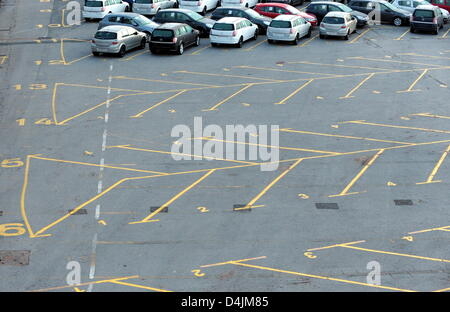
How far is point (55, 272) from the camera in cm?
1934

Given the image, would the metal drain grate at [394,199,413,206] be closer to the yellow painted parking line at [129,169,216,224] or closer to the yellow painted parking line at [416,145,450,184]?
the yellow painted parking line at [416,145,450,184]

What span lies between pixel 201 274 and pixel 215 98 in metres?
15.0

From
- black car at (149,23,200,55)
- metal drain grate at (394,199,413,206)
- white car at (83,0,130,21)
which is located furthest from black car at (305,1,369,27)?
metal drain grate at (394,199,413,206)

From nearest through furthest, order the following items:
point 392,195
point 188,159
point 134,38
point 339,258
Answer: point 339,258 < point 392,195 < point 188,159 < point 134,38

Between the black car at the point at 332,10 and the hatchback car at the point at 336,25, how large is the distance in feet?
9.39

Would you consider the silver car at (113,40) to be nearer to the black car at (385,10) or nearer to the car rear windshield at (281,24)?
the car rear windshield at (281,24)

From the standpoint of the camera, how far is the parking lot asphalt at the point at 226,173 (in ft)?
64.6

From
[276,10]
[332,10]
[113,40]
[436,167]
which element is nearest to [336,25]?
[332,10]

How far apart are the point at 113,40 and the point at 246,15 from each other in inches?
374

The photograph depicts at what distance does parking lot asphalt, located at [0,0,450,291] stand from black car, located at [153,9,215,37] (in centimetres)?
281

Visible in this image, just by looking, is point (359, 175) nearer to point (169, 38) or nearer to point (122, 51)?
point (169, 38)
